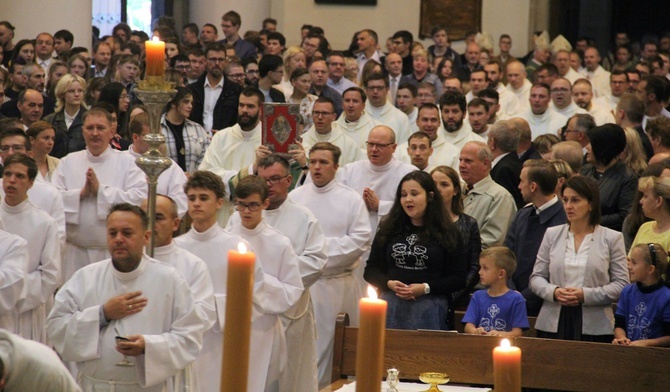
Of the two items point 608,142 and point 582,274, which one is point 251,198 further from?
point 608,142

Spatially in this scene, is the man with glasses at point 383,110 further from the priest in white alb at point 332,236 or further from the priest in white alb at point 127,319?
the priest in white alb at point 127,319

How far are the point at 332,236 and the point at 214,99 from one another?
14.5ft

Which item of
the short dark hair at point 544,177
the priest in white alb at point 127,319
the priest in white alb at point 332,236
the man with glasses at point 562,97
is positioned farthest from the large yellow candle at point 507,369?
the man with glasses at point 562,97

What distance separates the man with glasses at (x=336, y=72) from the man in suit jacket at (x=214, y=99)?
1.61m

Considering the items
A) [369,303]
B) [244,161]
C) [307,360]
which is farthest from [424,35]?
[369,303]

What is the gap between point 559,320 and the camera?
7828mm

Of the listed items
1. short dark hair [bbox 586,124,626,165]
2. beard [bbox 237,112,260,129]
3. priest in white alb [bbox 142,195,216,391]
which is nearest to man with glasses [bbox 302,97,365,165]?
beard [bbox 237,112,260,129]

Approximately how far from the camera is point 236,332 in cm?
213

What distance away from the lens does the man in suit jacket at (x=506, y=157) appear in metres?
9.92

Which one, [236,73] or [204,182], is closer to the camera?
[204,182]

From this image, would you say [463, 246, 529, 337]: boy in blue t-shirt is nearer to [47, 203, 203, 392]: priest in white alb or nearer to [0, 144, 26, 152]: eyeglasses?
[47, 203, 203, 392]: priest in white alb

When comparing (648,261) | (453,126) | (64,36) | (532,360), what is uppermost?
(64,36)

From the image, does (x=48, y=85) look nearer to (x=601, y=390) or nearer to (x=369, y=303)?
(x=601, y=390)

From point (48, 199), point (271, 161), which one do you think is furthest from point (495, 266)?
point (48, 199)
